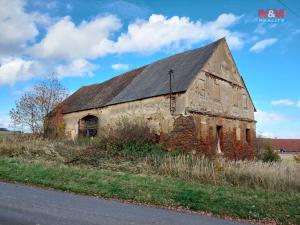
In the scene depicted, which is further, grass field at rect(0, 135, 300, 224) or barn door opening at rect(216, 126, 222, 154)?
barn door opening at rect(216, 126, 222, 154)

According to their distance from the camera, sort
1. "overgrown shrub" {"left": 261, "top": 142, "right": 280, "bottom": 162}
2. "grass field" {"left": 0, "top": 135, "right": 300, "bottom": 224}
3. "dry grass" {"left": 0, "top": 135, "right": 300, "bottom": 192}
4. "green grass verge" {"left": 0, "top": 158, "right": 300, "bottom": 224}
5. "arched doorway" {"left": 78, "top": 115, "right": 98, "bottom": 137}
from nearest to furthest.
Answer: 1. "green grass verge" {"left": 0, "top": 158, "right": 300, "bottom": 224}
2. "grass field" {"left": 0, "top": 135, "right": 300, "bottom": 224}
3. "dry grass" {"left": 0, "top": 135, "right": 300, "bottom": 192}
4. "overgrown shrub" {"left": 261, "top": 142, "right": 280, "bottom": 162}
5. "arched doorway" {"left": 78, "top": 115, "right": 98, "bottom": 137}

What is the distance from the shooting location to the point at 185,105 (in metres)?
22.3

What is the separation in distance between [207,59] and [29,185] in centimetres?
1682

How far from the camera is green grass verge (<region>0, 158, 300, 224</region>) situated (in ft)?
30.3

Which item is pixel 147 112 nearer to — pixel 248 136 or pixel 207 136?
pixel 207 136

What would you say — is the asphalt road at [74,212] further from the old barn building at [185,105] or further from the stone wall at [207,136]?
the old barn building at [185,105]

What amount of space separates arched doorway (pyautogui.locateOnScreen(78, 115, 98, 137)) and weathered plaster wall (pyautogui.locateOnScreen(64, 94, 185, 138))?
2.05 feet

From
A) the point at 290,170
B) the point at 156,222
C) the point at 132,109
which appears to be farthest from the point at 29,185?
the point at 132,109

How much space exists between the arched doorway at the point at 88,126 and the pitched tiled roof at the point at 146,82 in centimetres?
102

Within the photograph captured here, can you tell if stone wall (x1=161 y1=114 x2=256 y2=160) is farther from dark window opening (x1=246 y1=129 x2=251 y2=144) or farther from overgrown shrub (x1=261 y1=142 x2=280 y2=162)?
overgrown shrub (x1=261 y1=142 x2=280 y2=162)

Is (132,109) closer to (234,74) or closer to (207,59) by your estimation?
(207,59)

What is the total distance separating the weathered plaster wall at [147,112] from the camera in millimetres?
23156

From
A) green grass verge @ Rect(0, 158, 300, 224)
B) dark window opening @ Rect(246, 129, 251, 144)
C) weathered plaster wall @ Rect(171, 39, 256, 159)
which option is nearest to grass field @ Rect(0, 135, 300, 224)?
green grass verge @ Rect(0, 158, 300, 224)

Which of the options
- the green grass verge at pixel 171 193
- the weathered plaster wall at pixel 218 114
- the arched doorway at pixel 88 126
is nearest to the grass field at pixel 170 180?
the green grass verge at pixel 171 193
